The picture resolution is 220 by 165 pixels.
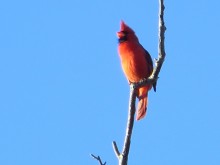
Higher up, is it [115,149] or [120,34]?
[120,34]

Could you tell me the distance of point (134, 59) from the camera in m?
6.39

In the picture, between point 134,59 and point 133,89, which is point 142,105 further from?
point 133,89

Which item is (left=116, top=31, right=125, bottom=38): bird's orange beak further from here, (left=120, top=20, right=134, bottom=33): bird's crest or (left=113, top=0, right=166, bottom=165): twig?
(left=113, top=0, right=166, bottom=165): twig

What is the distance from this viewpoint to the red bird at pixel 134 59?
6.30 m

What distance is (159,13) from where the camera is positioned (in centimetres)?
356

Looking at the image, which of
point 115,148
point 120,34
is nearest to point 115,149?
point 115,148

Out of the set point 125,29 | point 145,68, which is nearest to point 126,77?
point 145,68


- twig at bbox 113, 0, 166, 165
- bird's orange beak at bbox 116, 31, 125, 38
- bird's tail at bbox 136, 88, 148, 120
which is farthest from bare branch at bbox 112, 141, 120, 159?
bird's orange beak at bbox 116, 31, 125, 38

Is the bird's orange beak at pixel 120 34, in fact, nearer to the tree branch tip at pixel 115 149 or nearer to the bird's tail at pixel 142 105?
the bird's tail at pixel 142 105

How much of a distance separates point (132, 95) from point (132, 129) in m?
0.43

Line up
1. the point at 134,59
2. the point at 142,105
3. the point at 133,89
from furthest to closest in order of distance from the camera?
1. the point at 134,59
2. the point at 142,105
3. the point at 133,89

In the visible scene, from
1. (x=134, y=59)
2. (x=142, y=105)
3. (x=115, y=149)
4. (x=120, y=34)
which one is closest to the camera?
(x=115, y=149)

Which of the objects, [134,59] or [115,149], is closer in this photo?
[115,149]

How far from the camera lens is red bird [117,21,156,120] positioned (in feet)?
20.7
